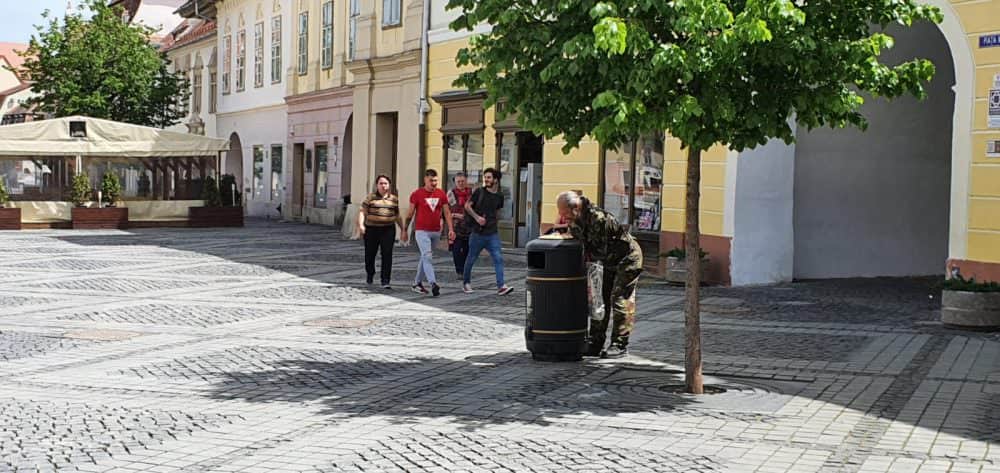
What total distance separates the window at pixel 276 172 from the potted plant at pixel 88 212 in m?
7.53

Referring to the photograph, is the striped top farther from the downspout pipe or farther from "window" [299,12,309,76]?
"window" [299,12,309,76]

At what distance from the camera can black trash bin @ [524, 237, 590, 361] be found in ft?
33.7

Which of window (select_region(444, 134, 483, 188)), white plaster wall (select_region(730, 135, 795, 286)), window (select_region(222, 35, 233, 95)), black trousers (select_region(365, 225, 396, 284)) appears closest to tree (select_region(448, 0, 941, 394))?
black trousers (select_region(365, 225, 396, 284))

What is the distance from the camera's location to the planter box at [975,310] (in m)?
12.5

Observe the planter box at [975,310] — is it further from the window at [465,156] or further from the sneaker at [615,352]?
the window at [465,156]

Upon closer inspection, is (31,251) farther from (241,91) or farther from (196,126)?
(196,126)

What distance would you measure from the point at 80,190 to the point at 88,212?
0.74 m

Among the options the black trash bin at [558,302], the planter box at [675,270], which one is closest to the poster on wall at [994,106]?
the planter box at [675,270]

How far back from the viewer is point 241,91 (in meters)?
46.0

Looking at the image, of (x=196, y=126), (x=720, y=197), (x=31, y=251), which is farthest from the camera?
(x=196, y=126)

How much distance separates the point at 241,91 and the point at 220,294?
3113 cm

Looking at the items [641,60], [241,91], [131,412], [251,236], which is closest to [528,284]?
[641,60]

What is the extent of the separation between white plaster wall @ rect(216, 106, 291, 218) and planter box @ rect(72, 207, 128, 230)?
6.88 m

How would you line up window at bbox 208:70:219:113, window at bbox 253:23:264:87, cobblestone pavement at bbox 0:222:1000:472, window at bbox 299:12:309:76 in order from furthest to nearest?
1. window at bbox 208:70:219:113
2. window at bbox 253:23:264:87
3. window at bbox 299:12:309:76
4. cobblestone pavement at bbox 0:222:1000:472
